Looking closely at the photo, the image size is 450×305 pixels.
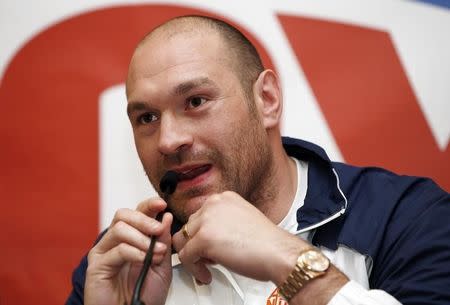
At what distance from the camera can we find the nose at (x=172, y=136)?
119 centimetres

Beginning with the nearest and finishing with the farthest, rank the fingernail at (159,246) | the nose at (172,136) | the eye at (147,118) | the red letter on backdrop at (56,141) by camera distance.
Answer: the fingernail at (159,246)
the nose at (172,136)
the eye at (147,118)
the red letter on backdrop at (56,141)

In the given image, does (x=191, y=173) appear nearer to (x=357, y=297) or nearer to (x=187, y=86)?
(x=187, y=86)

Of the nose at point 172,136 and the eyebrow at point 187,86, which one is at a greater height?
the eyebrow at point 187,86

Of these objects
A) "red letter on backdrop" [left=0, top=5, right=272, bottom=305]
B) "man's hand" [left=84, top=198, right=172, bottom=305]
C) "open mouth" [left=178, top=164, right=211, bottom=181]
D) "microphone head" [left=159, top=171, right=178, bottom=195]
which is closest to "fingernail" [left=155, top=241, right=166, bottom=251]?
"man's hand" [left=84, top=198, right=172, bottom=305]

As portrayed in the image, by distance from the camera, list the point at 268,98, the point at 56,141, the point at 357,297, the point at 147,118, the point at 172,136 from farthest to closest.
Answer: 1. the point at 56,141
2. the point at 268,98
3. the point at 147,118
4. the point at 172,136
5. the point at 357,297

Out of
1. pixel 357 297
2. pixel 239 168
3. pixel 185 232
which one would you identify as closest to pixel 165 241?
pixel 185 232

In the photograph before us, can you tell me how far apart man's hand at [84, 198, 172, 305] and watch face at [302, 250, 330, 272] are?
0.87 feet

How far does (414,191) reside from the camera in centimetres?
125

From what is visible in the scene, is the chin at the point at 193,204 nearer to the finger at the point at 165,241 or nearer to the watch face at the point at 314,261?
the finger at the point at 165,241

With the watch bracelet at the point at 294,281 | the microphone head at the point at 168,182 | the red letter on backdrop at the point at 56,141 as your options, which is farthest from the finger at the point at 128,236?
the red letter on backdrop at the point at 56,141

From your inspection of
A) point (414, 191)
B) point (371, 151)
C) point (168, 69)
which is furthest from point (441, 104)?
point (168, 69)

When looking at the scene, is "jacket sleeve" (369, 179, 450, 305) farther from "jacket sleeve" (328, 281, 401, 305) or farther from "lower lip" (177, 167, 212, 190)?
"lower lip" (177, 167, 212, 190)

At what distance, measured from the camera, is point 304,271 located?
94 cm

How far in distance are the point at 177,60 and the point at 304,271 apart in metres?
0.58
